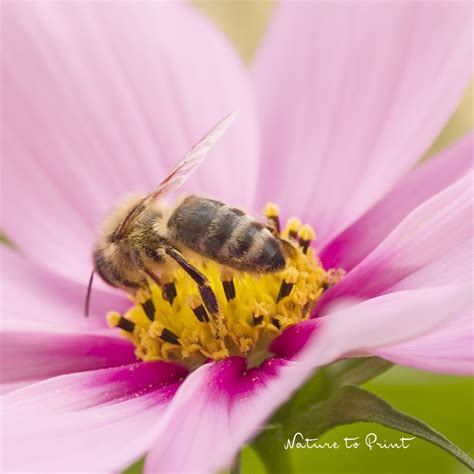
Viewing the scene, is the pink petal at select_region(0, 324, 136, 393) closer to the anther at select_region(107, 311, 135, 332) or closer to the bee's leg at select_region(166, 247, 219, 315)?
the anther at select_region(107, 311, 135, 332)

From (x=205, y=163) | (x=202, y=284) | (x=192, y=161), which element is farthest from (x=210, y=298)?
(x=205, y=163)

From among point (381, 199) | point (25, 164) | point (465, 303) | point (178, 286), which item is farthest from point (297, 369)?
point (25, 164)

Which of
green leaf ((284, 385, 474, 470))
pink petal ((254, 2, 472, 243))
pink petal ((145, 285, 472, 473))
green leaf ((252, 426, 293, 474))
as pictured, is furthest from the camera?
pink petal ((254, 2, 472, 243))

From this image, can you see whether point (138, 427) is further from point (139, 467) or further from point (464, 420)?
point (464, 420)

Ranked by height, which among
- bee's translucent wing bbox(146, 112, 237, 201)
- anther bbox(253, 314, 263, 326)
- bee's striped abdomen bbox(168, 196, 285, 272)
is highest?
bee's translucent wing bbox(146, 112, 237, 201)

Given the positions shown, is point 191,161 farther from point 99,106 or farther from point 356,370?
point 99,106

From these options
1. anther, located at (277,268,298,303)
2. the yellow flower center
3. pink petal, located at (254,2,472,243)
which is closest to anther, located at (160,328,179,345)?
the yellow flower center

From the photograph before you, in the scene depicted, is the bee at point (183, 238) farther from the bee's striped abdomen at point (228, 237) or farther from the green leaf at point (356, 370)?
the green leaf at point (356, 370)
